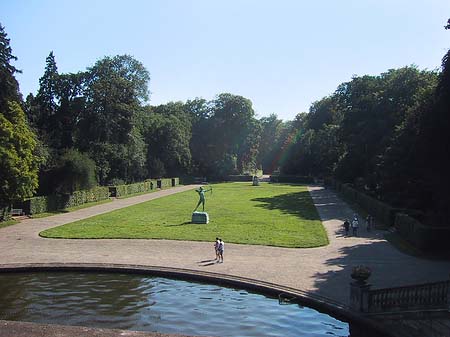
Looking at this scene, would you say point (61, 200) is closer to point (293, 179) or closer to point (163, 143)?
point (163, 143)

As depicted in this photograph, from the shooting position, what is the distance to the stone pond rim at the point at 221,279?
18000 mm

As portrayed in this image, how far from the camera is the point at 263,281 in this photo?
71.7ft

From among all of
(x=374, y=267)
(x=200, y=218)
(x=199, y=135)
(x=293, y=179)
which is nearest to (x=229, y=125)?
(x=199, y=135)

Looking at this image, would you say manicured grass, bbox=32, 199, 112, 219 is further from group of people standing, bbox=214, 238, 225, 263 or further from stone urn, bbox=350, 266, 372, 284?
stone urn, bbox=350, 266, 372, 284

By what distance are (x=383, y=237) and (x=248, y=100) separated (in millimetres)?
100434

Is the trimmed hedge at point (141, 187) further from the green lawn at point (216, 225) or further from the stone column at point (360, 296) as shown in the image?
the stone column at point (360, 296)

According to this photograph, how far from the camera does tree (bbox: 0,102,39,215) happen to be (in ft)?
127

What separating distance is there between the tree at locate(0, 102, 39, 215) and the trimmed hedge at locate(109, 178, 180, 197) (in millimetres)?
28946

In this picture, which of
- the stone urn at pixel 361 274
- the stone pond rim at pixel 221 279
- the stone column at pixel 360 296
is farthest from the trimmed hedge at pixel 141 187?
the stone urn at pixel 361 274

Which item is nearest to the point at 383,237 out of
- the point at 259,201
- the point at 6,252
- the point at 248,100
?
the point at 6,252

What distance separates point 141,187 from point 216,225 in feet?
147

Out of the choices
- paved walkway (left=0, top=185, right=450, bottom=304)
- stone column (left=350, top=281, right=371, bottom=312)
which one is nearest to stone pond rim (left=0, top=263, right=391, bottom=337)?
stone column (left=350, top=281, right=371, bottom=312)

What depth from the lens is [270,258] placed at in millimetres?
27016

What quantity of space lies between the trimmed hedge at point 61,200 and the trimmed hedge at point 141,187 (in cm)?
478
